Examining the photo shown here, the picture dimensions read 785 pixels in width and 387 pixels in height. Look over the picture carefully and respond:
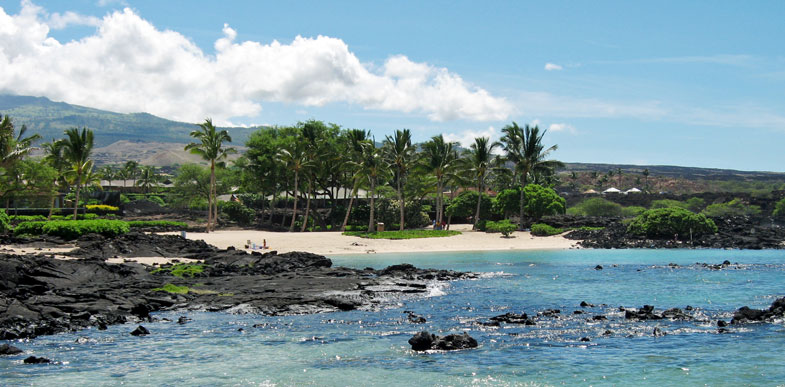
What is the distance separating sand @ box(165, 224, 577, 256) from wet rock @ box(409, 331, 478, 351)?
2921cm

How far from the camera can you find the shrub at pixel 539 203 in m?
58.7

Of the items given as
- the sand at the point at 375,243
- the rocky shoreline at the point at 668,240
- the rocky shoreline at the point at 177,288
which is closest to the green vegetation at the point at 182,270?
the rocky shoreline at the point at 177,288

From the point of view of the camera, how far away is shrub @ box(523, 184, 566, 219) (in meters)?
58.7

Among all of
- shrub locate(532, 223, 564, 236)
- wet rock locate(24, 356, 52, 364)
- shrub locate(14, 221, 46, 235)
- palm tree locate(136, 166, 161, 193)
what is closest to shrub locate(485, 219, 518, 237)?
shrub locate(532, 223, 564, 236)

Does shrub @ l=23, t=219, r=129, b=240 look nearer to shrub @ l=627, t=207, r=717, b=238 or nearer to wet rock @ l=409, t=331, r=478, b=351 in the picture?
wet rock @ l=409, t=331, r=478, b=351

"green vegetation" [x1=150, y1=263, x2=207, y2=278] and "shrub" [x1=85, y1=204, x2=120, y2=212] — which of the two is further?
"shrub" [x1=85, y1=204, x2=120, y2=212]

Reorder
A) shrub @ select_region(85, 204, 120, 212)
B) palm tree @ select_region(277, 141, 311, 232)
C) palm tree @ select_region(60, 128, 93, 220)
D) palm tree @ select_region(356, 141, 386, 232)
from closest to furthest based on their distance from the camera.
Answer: palm tree @ select_region(60, 128, 93, 220)
palm tree @ select_region(356, 141, 386, 232)
palm tree @ select_region(277, 141, 311, 232)
shrub @ select_region(85, 204, 120, 212)

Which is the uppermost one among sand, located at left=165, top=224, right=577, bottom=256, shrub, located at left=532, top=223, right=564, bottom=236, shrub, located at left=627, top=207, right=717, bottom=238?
shrub, located at left=627, top=207, right=717, bottom=238

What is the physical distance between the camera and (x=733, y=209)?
79500 mm

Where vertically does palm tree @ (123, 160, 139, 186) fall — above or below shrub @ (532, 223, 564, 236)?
above

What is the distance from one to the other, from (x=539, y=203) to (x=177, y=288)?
137 feet

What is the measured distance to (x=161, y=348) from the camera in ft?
49.5

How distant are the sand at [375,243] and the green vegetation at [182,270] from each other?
13.7m

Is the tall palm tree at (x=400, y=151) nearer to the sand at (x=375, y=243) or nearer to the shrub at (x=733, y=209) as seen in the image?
the sand at (x=375, y=243)
